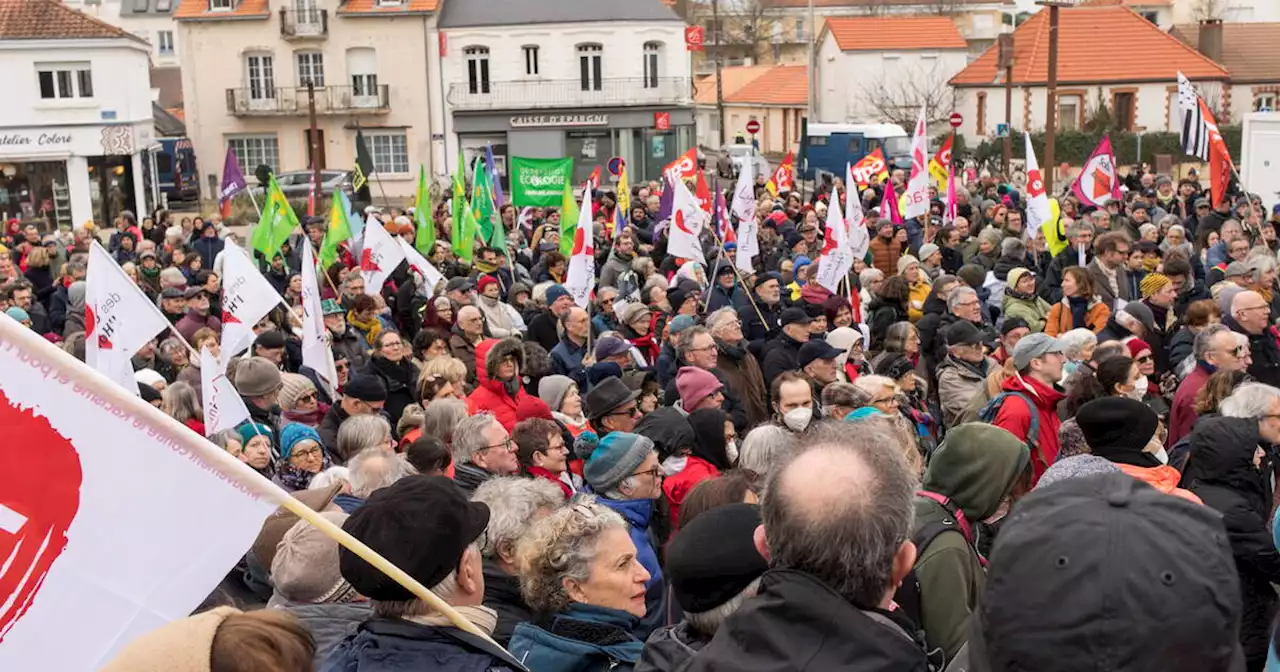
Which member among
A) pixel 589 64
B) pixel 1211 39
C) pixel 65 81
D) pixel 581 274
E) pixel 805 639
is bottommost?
pixel 581 274

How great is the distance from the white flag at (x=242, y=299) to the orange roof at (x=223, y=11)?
39.7 m

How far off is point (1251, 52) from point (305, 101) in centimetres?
3591

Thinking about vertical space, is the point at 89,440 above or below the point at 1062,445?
above

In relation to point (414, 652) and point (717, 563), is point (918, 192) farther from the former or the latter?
point (414, 652)

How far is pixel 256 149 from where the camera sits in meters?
47.2

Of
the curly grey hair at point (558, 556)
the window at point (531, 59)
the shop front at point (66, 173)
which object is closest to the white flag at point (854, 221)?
the curly grey hair at point (558, 556)

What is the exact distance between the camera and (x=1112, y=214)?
58.3 ft

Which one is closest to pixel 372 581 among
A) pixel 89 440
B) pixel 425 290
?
pixel 89 440

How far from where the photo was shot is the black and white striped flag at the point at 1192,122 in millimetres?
15703

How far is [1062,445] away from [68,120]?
3640cm

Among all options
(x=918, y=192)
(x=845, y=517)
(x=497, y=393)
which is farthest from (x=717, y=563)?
(x=918, y=192)

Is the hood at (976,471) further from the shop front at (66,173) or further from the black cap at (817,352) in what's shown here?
the shop front at (66,173)

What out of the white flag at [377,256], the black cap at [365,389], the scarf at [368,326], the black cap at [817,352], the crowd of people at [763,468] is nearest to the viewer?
the crowd of people at [763,468]

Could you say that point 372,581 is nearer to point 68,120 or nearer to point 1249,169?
point 1249,169
